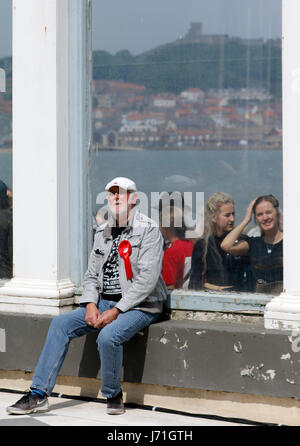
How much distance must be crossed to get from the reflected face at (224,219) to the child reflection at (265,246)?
2.7 inches

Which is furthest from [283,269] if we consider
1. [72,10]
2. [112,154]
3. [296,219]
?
[72,10]

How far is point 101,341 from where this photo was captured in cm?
545

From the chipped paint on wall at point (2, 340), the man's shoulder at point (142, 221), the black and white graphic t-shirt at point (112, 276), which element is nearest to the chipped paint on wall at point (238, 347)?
the black and white graphic t-shirt at point (112, 276)

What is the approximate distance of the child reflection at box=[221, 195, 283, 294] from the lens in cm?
565

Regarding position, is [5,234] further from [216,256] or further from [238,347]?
[238,347]

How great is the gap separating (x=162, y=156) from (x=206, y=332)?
4.07 feet

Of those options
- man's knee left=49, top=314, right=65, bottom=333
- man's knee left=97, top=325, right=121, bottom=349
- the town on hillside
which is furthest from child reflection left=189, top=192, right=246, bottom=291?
man's knee left=49, top=314, right=65, bottom=333

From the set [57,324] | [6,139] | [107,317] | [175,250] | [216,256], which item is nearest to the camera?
[107,317]

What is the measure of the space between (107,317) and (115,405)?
543 millimetres

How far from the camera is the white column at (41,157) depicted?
20.0 ft

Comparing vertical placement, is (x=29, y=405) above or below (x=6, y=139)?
below

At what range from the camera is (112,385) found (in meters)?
5.50

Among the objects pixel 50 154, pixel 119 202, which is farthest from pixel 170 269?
pixel 50 154

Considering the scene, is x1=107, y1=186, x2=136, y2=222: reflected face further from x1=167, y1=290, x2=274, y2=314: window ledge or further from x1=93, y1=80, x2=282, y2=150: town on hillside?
x1=167, y1=290, x2=274, y2=314: window ledge
